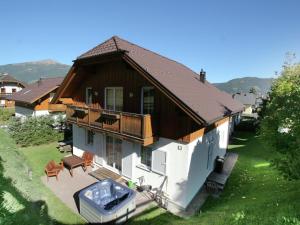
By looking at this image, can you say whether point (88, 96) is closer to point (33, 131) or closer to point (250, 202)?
point (33, 131)

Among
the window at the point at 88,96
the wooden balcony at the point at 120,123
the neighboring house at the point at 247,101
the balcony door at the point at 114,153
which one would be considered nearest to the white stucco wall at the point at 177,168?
the balcony door at the point at 114,153

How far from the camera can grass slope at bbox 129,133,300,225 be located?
598 centimetres

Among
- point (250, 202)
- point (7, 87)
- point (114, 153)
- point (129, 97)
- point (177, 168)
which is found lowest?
point (250, 202)

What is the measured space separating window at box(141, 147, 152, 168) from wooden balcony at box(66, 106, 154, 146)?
4.89 feet

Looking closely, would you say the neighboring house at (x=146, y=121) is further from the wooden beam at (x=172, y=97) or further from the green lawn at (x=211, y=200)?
the green lawn at (x=211, y=200)

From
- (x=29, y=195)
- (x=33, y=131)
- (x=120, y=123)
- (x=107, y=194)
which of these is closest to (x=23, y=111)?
(x=33, y=131)

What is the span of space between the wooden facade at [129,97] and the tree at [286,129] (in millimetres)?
3264

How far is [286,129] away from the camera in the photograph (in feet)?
23.8

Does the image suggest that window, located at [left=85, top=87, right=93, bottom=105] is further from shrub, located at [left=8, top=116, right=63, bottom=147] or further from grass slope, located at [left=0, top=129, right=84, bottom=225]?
shrub, located at [left=8, top=116, right=63, bottom=147]

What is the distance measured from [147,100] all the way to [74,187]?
22.1 ft

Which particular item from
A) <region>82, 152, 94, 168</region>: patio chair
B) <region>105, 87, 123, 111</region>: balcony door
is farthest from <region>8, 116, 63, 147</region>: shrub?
<region>105, 87, 123, 111</region>: balcony door

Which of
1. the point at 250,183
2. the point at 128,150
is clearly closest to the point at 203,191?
the point at 250,183

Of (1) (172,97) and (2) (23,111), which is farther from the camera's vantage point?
(2) (23,111)

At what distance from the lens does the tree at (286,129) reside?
629 cm
